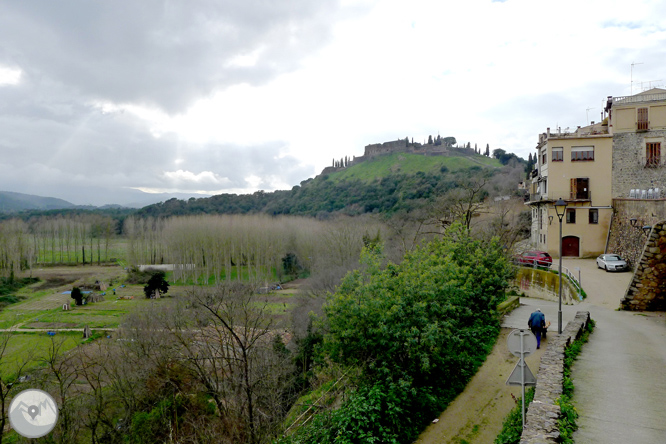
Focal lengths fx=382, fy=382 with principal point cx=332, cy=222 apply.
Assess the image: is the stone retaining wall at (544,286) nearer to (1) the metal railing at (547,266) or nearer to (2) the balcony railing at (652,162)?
(1) the metal railing at (547,266)

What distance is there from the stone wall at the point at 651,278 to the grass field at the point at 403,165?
88928mm

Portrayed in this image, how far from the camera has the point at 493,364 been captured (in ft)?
43.2

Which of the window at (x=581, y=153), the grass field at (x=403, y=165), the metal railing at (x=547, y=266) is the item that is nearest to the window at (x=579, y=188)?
the window at (x=581, y=153)

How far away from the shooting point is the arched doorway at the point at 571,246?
99.8 feet

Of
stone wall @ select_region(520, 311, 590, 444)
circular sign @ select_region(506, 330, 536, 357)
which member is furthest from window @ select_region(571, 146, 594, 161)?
circular sign @ select_region(506, 330, 536, 357)

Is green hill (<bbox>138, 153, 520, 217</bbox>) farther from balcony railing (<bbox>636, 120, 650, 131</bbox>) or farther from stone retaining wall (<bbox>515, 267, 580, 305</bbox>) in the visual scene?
stone retaining wall (<bbox>515, 267, 580, 305</bbox>)

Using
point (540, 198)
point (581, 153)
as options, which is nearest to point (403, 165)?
point (540, 198)

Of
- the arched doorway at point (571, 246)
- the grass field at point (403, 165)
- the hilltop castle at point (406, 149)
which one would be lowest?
the arched doorway at point (571, 246)

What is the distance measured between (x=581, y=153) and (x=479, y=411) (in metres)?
27.6

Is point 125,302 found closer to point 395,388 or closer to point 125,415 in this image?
point 125,415

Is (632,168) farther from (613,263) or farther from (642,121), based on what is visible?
(613,263)

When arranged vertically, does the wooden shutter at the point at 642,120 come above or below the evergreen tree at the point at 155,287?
above

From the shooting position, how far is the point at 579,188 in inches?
1193

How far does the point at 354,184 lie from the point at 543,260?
86.3 m
